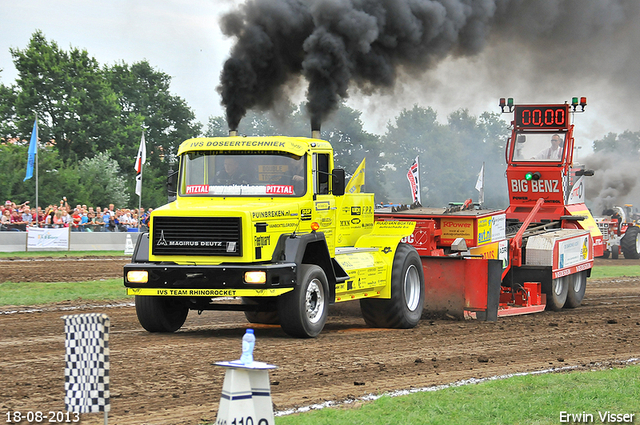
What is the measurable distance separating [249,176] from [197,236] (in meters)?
1.23

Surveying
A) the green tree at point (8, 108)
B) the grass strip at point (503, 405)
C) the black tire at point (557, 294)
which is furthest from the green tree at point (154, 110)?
the grass strip at point (503, 405)

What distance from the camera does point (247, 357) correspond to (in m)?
4.80

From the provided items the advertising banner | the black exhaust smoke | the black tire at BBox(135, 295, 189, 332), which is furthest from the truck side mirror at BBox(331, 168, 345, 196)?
the advertising banner

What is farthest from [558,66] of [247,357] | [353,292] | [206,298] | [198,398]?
[247,357]

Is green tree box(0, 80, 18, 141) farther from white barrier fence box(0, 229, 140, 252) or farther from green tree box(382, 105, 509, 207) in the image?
green tree box(382, 105, 509, 207)

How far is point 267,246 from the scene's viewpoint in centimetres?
989

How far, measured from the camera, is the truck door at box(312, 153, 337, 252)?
1073 centimetres

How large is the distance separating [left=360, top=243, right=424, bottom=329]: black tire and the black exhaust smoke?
279cm

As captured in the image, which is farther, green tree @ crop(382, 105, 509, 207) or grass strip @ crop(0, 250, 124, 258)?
green tree @ crop(382, 105, 509, 207)

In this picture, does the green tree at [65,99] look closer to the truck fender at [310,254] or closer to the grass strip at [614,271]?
the grass strip at [614,271]

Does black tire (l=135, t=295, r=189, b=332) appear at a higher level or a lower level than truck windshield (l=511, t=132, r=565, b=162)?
lower

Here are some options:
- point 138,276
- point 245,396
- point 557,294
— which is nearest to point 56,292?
point 138,276

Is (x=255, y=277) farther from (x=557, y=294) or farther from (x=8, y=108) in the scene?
(x=8, y=108)

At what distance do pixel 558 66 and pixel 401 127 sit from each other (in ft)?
228
